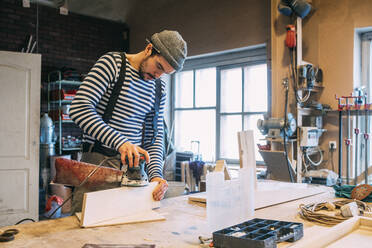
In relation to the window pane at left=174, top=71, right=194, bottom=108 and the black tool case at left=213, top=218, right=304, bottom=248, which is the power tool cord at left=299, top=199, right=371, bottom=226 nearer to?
the black tool case at left=213, top=218, right=304, bottom=248

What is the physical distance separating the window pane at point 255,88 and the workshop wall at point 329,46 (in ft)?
2.28

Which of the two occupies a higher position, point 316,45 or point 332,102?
point 316,45

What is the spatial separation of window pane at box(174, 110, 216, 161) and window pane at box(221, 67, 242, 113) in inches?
11.3

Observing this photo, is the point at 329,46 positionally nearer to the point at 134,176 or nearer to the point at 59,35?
the point at 134,176

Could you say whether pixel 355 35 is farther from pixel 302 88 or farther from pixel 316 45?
pixel 302 88

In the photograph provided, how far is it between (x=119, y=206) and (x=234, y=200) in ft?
1.49

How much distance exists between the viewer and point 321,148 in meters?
3.68

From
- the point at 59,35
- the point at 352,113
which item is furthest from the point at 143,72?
the point at 59,35

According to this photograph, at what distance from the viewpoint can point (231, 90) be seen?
16.0ft

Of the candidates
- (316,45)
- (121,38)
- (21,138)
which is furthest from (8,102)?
(316,45)

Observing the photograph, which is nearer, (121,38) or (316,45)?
(316,45)

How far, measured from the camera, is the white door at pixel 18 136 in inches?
156

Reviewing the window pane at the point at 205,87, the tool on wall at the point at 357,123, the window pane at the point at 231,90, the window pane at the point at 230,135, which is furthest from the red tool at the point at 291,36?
the window pane at the point at 205,87

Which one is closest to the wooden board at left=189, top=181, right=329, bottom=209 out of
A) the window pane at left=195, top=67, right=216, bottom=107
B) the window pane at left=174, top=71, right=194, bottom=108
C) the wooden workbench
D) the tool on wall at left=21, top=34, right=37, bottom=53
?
the wooden workbench
